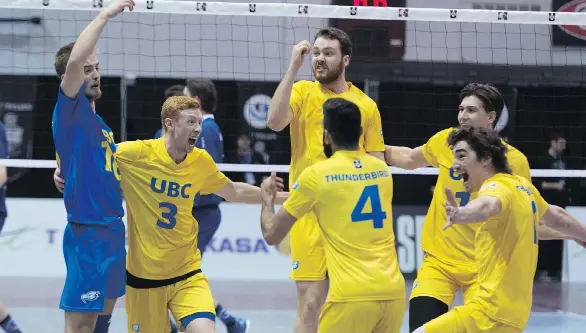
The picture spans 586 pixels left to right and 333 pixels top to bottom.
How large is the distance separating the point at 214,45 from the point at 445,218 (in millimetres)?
7514

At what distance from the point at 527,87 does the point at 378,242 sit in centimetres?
802

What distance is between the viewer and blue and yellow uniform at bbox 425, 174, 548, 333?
4945 millimetres

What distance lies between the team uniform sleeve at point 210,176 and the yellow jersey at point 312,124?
0.54m

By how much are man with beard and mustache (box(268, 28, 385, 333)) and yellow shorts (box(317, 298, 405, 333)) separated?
1177 mm

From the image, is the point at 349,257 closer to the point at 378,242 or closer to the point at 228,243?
the point at 378,242

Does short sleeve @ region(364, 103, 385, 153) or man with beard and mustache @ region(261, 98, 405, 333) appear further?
short sleeve @ region(364, 103, 385, 153)

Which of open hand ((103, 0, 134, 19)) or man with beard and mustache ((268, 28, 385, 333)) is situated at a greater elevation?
open hand ((103, 0, 134, 19))

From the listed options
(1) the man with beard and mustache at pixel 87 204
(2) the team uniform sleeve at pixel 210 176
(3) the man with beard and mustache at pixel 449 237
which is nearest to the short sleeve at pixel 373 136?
(3) the man with beard and mustache at pixel 449 237

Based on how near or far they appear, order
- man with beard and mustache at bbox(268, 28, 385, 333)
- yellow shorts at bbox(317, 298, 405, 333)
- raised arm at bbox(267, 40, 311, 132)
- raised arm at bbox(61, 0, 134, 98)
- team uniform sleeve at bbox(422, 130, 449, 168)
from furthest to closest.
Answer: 1. team uniform sleeve at bbox(422, 130, 449, 168)
2. man with beard and mustache at bbox(268, 28, 385, 333)
3. raised arm at bbox(267, 40, 311, 132)
4. raised arm at bbox(61, 0, 134, 98)
5. yellow shorts at bbox(317, 298, 405, 333)

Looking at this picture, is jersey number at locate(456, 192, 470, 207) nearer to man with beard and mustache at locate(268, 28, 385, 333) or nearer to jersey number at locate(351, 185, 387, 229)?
man with beard and mustache at locate(268, 28, 385, 333)

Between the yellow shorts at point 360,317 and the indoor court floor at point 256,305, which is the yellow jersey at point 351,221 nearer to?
the yellow shorts at point 360,317

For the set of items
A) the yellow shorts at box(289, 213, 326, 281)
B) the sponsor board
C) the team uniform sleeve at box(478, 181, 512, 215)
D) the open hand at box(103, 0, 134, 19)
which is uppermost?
the open hand at box(103, 0, 134, 19)

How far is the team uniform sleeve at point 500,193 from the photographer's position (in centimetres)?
483

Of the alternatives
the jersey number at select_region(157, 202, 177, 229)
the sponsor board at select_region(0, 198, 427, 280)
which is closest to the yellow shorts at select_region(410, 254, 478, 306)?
the jersey number at select_region(157, 202, 177, 229)
